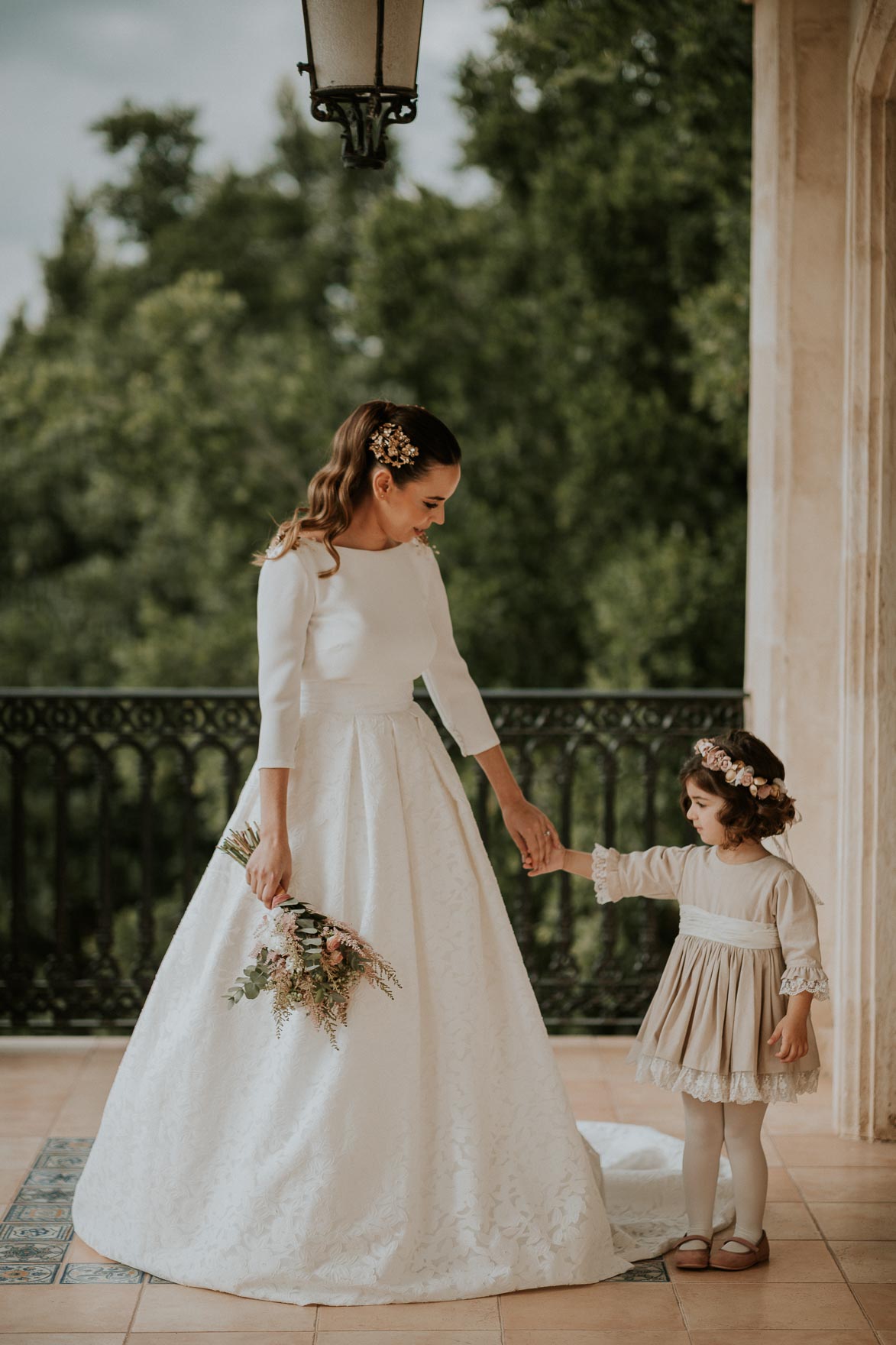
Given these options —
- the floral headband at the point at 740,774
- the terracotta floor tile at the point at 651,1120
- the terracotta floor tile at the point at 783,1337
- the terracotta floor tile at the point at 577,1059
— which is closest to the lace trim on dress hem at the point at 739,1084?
the terracotta floor tile at the point at 783,1337

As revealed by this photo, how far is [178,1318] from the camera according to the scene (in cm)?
259

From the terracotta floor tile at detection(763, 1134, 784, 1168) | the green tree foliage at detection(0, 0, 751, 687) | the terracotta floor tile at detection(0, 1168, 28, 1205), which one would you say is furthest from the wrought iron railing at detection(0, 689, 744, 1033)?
the green tree foliage at detection(0, 0, 751, 687)

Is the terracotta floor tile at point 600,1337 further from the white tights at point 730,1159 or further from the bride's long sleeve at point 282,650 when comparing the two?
the bride's long sleeve at point 282,650

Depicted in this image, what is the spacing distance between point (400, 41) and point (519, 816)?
1.57 metres

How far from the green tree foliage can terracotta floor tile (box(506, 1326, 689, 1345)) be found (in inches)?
216

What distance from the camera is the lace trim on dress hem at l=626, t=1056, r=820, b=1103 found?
9.01 feet

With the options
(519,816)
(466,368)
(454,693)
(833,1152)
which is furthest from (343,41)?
(466,368)

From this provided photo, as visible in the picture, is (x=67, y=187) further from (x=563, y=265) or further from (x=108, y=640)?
(x=563, y=265)

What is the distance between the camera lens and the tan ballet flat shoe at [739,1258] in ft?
9.28

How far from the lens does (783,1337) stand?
2551mm

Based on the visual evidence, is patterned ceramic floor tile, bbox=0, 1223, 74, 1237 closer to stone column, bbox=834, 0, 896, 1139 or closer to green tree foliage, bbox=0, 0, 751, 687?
stone column, bbox=834, 0, 896, 1139

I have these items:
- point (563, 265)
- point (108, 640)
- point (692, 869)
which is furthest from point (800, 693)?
point (108, 640)

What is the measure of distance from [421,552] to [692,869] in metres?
0.84

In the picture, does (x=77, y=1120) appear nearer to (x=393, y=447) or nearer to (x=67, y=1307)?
(x=67, y=1307)
